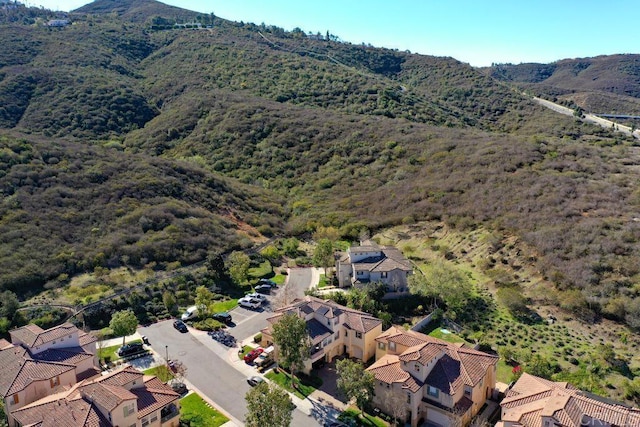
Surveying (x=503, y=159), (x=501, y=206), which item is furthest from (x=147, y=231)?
(x=503, y=159)

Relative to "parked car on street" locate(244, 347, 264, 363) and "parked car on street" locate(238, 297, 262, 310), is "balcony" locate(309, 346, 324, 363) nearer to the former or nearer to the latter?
"parked car on street" locate(244, 347, 264, 363)

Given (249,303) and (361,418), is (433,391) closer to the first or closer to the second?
(361,418)

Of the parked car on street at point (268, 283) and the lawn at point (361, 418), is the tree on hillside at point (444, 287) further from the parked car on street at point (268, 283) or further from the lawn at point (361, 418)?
the parked car on street at point (268, 283)

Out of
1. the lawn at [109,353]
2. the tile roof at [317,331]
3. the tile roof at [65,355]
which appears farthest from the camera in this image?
the lawn at [109,353]

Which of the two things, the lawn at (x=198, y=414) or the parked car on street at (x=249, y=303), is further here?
the parked car on street at (x=249, y=303)

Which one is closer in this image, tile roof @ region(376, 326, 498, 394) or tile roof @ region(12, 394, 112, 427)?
tile roof @ region(12, 394, 112, 427)

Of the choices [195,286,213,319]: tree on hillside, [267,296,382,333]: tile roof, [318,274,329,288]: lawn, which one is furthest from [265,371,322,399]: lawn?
[318,274,329,288]: lawn

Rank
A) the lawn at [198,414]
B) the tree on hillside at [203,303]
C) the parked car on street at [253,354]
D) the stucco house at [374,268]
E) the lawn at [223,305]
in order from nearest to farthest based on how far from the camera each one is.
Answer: the lawn at [198,414] → the parked car on street at [253,354] → the tree on hillside at [203,303] → the lawn at [223,305] → the stucco house at [374,268]

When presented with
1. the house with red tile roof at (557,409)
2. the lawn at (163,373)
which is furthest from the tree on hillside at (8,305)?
the house with red tile roof at (557,409)
